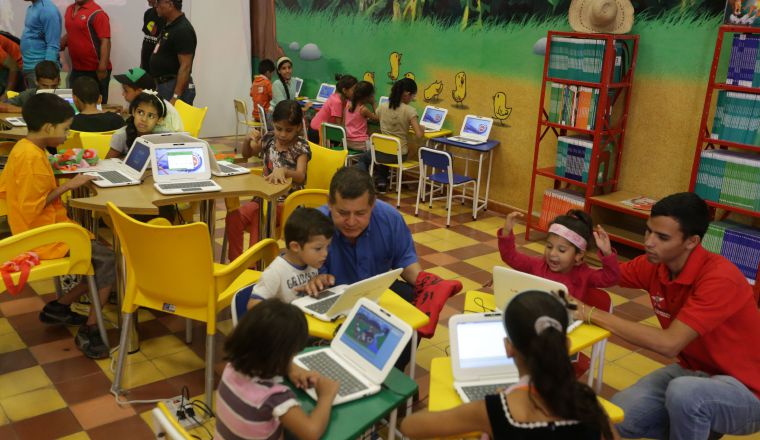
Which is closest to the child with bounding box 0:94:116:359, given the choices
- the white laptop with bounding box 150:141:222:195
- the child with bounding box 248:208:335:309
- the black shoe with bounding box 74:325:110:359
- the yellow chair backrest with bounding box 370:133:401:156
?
the black shoe with bounding box 74:325:110:359

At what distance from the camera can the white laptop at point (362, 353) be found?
6.32 ft

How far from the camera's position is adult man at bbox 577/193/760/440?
2.26m

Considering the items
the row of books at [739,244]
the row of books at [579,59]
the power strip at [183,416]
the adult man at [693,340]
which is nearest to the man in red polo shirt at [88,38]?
the row of books at [579,59]

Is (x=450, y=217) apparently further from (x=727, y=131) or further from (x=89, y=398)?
(x=89, y=398)

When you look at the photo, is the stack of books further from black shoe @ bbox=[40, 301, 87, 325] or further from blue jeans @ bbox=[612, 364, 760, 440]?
black shoe @ bbox=[40, 301, 87, 325]

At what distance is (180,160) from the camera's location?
3.67 metres

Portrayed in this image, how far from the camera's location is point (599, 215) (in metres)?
5.65

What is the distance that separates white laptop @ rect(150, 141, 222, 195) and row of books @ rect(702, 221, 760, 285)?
11.4ft

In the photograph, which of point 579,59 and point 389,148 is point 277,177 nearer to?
point 389,148

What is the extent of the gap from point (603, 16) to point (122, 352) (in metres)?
4.32

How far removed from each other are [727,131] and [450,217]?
261 cm

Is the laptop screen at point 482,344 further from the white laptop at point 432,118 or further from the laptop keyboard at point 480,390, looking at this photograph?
the white laptop at point 432,118

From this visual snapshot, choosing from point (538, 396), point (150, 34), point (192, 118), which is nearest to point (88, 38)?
point (150, 34)

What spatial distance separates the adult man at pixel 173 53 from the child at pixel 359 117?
1.72 metres
